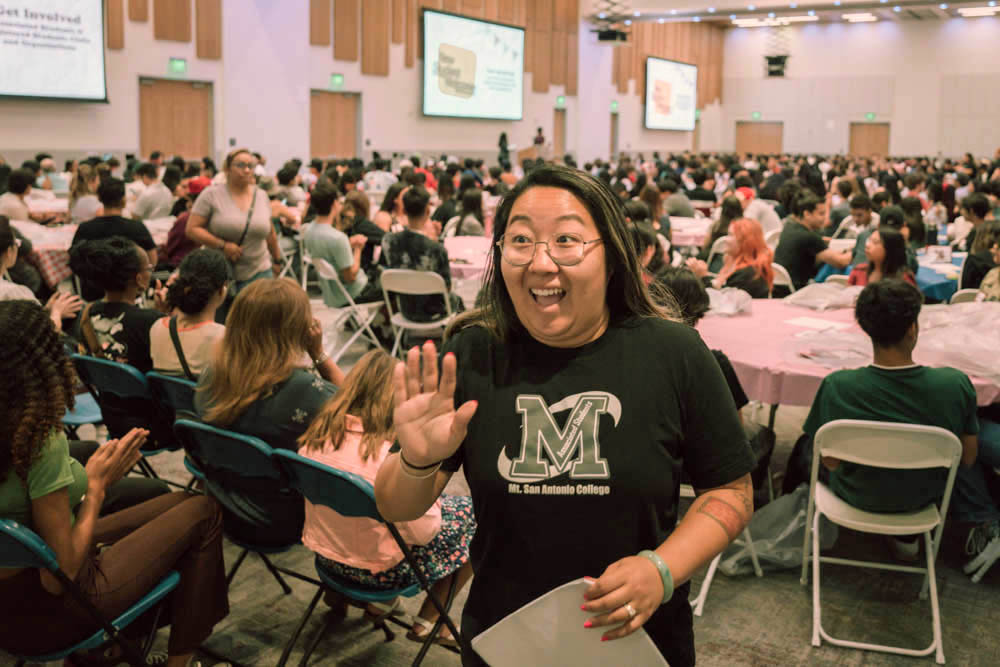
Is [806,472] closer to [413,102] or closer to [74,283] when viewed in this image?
[74,283]

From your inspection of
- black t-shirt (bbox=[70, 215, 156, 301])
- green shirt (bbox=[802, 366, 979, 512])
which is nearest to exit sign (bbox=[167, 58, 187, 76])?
black t-shirt (bbox=[70, 215, 156, 301])

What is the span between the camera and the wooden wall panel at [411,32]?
734 inches

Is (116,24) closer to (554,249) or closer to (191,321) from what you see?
(191,321)

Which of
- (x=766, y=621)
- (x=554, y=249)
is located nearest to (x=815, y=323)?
(x=766, y=621)

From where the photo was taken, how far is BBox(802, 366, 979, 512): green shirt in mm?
3068

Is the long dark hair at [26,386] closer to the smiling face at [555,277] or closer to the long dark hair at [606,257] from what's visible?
the long dark hair at [606,257]

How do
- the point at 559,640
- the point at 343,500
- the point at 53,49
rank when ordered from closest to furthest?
the point at 559,640 → the point at 343,500 → the point at 53,49

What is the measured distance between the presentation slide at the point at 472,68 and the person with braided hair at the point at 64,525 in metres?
17.8

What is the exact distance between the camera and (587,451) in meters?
1.35

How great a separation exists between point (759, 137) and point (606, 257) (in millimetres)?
32053

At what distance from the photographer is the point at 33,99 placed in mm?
13055

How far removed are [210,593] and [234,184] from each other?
3.33 meters

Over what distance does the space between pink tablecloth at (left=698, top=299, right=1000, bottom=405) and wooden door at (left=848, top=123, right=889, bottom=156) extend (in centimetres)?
2739

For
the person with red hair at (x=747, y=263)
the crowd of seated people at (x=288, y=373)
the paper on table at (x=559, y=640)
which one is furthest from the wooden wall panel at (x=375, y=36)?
the paper on table at (x=559, y=640)
